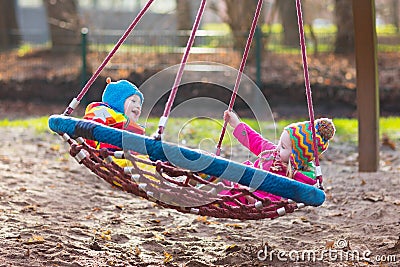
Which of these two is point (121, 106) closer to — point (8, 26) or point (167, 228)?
point (167, 228)

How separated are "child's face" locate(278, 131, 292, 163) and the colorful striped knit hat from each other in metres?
0.04

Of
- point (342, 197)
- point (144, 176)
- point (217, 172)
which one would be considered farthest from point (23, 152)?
→ point (217, 172)

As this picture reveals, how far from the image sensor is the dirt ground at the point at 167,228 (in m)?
3.96

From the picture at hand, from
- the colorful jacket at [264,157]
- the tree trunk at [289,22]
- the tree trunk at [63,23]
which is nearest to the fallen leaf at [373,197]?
the colorful jacket at [264,157]

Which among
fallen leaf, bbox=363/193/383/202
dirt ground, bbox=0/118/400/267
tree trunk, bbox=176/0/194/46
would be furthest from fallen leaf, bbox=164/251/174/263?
tree trunk, bbox=176/0/194/46

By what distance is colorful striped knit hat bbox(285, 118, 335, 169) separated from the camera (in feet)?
13.2

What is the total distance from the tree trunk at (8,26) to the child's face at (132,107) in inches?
396

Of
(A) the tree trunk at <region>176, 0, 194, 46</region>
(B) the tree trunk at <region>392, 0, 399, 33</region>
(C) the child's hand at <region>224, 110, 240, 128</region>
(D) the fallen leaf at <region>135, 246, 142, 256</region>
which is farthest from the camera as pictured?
(B) the tree trunk at <region>392, 0, 399, 33</region>

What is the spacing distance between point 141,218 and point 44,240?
1089 millimetres

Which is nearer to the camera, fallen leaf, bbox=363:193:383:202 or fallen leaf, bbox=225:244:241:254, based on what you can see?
fallen leaf, bbox=225:244:241:254

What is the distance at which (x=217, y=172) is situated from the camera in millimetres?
3338

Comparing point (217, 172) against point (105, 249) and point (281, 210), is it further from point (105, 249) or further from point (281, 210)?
point (105, 249)

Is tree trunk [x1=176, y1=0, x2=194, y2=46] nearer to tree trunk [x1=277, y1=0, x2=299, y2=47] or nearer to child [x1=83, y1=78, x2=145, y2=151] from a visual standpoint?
tree trunk [x1=277, y1=0, x2=299, y2=47]

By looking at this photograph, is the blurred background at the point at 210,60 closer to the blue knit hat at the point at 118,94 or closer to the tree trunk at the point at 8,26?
the tree trunk at the point at 8,26
